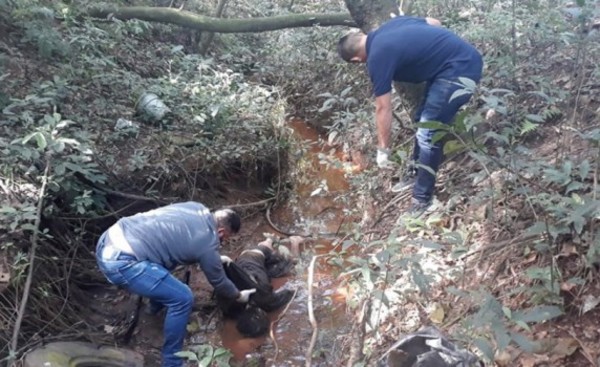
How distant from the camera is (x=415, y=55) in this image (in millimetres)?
4039

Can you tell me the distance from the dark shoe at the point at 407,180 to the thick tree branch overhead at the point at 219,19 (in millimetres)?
2240

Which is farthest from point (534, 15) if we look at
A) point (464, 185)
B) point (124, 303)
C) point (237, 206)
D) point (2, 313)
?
point (2, 313)

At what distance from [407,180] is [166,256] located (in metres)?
2.09

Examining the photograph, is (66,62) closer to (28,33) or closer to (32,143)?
(28,33)

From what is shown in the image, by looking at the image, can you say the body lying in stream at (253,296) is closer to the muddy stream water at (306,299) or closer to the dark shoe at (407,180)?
the muddy stream water at (306,299)

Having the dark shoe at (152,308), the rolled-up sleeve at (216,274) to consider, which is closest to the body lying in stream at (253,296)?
the rolled-up sleeve at (216,274)

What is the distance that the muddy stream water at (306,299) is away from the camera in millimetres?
4008

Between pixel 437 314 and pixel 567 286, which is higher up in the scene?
pixel 567 286

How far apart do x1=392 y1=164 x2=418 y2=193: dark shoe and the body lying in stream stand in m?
1.27

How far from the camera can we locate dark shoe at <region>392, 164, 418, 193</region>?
15.5 ft

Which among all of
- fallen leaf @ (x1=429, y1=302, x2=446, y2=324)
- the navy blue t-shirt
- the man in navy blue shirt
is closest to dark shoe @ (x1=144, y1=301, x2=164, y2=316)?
the man in navy blue shirt

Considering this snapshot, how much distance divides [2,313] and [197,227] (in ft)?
4.44

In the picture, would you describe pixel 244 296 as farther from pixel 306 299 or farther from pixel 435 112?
pixel 435 112

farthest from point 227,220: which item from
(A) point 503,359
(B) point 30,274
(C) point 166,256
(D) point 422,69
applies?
(A) point 503,359
